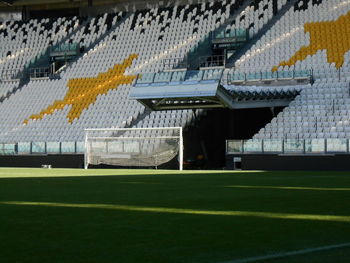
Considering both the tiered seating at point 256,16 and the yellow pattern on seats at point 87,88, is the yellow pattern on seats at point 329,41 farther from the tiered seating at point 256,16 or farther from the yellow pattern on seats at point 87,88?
the yellow pattern on seats at point 87,88

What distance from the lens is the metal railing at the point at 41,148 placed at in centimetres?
4526

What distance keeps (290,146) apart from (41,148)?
1625 centimetres

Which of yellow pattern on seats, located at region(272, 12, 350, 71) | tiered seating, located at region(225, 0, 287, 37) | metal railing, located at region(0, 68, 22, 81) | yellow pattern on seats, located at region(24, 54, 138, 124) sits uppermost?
tiered seating, located at region(225, 0, 287, 37)

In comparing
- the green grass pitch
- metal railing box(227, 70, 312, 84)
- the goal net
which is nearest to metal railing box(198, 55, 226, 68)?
metal railing box(227, 70, 312, 84)

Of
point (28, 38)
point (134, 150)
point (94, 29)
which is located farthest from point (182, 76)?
point (28, 38)

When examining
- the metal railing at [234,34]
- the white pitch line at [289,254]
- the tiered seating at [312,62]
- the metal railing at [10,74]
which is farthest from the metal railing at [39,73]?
the white pitch line at [289,254]

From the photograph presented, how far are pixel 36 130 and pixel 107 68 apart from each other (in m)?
7.44

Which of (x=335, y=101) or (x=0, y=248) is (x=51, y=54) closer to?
(x=335, y=101)

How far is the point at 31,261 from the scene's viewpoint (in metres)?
7.08

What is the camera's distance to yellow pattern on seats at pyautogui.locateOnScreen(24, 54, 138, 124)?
169 ft

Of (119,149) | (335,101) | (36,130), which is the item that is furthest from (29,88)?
(335,101)

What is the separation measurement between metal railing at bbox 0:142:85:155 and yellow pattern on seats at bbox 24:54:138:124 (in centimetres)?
433

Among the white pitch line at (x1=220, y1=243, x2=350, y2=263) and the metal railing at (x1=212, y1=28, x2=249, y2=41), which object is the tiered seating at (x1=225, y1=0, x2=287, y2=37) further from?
the white pitch line at (x1=220, y1=243, x2=350, y2=263)

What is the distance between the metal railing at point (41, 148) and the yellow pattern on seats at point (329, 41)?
524 inches
